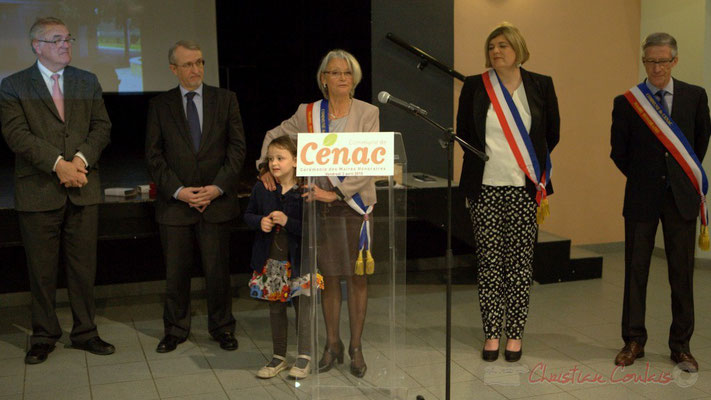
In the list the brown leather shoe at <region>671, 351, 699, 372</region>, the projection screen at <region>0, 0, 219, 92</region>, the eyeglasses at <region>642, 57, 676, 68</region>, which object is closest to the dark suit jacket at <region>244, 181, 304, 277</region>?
the eyeglasses at <region>642, 57, 676, 68</region>

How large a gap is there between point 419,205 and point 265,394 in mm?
2081

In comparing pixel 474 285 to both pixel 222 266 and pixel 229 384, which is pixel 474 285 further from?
pixel 229 384

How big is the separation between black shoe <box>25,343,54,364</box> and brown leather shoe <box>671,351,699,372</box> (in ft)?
10.4

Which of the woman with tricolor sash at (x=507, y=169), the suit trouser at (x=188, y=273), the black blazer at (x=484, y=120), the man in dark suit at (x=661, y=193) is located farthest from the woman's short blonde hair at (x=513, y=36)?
the suit trouser at (x=188, y=273)

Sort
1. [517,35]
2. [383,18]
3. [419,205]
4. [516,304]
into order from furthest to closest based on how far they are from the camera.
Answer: [383,18], [419,205], [516,304], [517,35]

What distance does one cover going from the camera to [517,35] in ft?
12.5

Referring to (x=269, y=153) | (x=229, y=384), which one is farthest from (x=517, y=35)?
(x=229, y=384)

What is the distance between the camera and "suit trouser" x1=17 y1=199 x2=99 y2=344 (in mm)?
4133

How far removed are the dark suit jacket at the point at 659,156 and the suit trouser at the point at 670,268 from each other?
0.05 metres

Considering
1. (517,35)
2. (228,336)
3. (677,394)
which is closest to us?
(677,394)

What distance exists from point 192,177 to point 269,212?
0.73m

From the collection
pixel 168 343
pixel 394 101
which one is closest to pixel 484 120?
pixel 394 101

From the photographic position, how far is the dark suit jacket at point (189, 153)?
4234 mm

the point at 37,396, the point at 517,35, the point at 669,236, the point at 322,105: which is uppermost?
the point at 517,35
